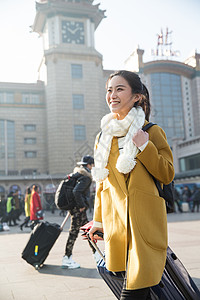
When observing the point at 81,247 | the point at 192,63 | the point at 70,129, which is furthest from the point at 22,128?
the point at 81,247

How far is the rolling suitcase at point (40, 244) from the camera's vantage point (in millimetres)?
5380

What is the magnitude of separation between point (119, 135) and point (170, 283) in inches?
43.1

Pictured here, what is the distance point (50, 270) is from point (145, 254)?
11.6 ft

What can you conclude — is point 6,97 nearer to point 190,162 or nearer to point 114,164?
point 190,162

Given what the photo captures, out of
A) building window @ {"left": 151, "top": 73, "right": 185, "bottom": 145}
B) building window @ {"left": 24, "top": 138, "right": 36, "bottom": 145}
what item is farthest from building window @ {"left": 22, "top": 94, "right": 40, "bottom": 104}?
building window @ {"left": 151, "top": 73, "right": 185, "bottom": 145}

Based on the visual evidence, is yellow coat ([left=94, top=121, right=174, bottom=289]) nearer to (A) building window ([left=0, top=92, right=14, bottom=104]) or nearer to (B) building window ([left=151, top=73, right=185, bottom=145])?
(A) building window ([left=0, top=92, right=14, bottom=104])

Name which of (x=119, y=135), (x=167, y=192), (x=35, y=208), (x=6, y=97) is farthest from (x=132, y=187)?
(x=6, y=97)

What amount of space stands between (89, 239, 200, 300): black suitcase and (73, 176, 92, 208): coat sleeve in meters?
2.90

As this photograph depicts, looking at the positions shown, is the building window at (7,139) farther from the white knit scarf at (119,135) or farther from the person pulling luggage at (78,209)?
the white knit scarf at (119,135)

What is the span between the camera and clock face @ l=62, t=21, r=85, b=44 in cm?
5270

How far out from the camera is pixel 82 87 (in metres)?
51.5

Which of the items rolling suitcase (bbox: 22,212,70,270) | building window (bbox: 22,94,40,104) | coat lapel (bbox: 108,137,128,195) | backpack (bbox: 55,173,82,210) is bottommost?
rolling suitcase (bbox: 22,212,70,270)

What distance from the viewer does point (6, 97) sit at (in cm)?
5175

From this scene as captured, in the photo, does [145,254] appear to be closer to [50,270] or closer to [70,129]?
[50,270]
